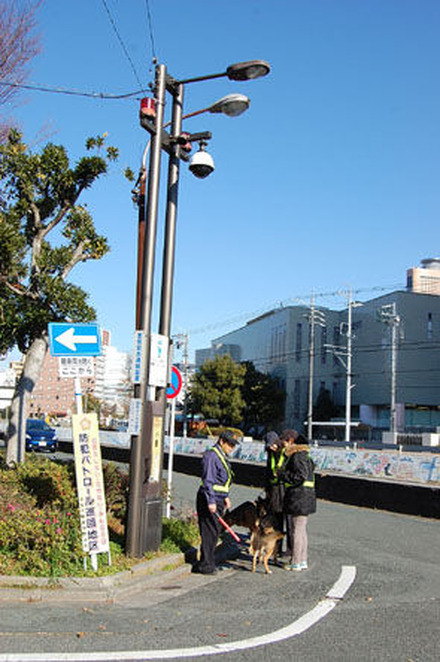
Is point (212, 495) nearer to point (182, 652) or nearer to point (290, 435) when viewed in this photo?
point (290, 435)

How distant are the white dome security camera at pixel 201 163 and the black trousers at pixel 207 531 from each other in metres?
4.18

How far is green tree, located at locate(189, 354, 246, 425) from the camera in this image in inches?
2830

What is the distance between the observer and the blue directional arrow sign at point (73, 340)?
7.77 meters

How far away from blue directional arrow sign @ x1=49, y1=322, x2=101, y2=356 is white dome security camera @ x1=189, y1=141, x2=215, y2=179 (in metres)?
2.66

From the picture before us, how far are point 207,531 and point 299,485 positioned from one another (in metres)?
1.29

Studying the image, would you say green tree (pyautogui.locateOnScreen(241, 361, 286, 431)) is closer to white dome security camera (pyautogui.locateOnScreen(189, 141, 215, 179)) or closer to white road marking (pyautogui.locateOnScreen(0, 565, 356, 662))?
white dome security camera (pyautogui.locateOnScreen(189, 141, 215, 179))

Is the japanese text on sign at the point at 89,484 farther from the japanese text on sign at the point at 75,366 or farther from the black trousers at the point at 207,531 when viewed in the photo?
the black trousers at the point at 207,531

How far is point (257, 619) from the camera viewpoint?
621 centimetres

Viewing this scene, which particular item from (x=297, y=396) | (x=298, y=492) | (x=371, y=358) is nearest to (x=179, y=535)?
(x=298, y=492)

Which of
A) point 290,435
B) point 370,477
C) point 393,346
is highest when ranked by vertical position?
point 393,346

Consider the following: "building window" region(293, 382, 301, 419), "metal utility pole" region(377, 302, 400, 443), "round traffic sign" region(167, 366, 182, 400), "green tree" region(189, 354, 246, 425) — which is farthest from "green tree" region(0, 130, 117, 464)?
"building window" region(293, 382, 301, 419)

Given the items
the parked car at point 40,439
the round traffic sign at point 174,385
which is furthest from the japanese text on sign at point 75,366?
the parked car at point 40,439

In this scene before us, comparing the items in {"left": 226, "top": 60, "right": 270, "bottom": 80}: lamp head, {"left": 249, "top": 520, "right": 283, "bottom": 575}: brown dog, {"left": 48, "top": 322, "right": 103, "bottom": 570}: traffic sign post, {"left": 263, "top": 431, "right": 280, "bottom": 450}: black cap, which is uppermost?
{"left": 226, "top": 60, "right": 270, "bottom": 80}: lamp head

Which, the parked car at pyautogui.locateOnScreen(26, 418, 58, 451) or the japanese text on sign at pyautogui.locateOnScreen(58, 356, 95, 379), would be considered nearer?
the japanese text on sign at pyautogui.locateOnScreen(58, 356, 95, 379)
